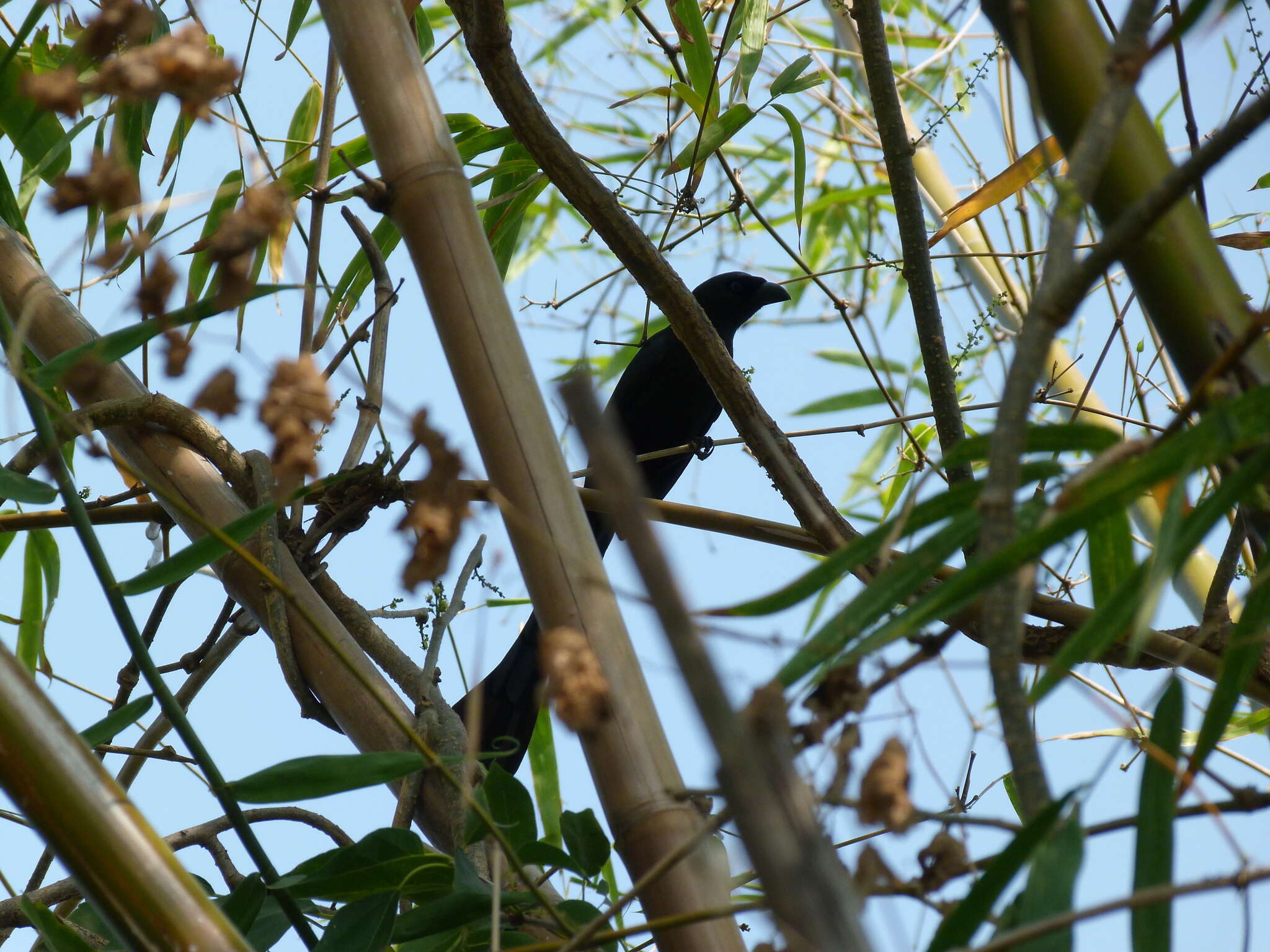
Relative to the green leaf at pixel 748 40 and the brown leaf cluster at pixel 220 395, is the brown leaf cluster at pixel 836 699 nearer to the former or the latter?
the brown leaf cluster at pixel 220 395

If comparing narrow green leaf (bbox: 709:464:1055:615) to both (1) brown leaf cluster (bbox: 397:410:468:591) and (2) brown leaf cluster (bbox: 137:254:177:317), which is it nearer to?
(1) brown leaf cluster (bbox: 397:410:468:591)

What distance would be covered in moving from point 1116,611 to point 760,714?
9.5 inches

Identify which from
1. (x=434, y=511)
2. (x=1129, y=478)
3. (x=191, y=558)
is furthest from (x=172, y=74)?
(x=1129, y=478)

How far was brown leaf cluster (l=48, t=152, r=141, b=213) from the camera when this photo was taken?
45 cm

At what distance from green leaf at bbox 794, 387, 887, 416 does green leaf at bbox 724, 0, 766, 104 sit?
128 centimetres

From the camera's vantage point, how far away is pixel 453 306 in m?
0.67

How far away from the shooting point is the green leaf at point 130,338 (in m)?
0.53

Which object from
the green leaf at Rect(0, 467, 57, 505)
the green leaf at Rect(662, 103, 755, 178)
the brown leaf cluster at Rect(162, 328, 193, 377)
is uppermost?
the green leaf at Rect(662, 103, 755, 178)

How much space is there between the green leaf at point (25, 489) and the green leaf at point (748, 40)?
2.81 feet

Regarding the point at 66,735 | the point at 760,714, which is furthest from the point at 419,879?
the point at 760,714

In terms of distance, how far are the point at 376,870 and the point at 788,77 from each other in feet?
3.18

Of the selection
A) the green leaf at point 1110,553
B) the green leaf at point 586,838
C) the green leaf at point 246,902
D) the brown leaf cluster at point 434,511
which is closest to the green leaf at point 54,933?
the green leaf at point 246,902

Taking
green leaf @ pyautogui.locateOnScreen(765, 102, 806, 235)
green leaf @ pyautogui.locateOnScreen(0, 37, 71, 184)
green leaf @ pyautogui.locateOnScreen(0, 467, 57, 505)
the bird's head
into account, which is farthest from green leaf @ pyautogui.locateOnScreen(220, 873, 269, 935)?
the bird's head

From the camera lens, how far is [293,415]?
1.57 ft
